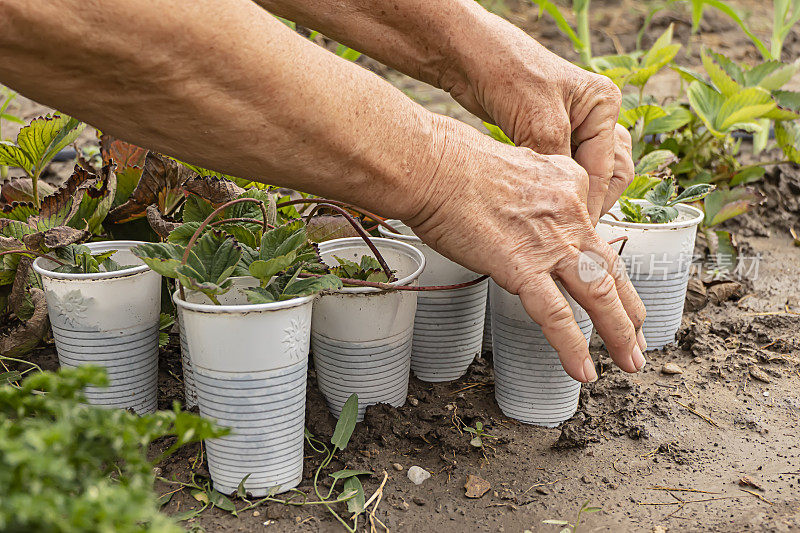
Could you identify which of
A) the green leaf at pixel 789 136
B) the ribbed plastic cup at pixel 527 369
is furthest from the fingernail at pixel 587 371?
the green leaf at pixel 789 136

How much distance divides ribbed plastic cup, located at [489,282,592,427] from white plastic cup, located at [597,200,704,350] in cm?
35

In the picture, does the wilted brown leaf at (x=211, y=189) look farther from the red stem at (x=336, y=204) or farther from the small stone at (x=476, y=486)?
the small stone at (x=476, y=486)

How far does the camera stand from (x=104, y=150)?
1.90 meters

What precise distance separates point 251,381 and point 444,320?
58cm

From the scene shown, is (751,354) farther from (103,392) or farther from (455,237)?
(103,392)

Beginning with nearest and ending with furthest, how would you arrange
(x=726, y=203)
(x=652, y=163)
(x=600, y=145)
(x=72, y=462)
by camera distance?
(x=72, y=462)
(x=600, y=145)
(x=652, y=163)
(x=726, y=203)

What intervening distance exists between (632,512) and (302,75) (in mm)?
920

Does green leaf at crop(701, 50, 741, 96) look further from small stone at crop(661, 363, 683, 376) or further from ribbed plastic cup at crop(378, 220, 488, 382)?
ribbed plastic cup at crop(378, 220, 488, 382)

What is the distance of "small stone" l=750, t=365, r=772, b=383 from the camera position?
1.72 meters

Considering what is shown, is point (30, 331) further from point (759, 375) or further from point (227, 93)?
point (759, 375)

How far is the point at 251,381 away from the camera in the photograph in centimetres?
123

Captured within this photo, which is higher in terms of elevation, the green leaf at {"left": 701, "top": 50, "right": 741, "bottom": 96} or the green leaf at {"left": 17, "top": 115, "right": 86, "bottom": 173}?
the green leaf at {"left": 701, "top": 50, "right": 741, "bottom": 96}

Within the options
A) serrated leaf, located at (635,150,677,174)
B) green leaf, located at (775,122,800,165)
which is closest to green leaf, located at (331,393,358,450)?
serrated leaf, located at (635,150,677,174)

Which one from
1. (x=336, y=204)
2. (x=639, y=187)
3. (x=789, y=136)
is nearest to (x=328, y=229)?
(x=336, y=204)
